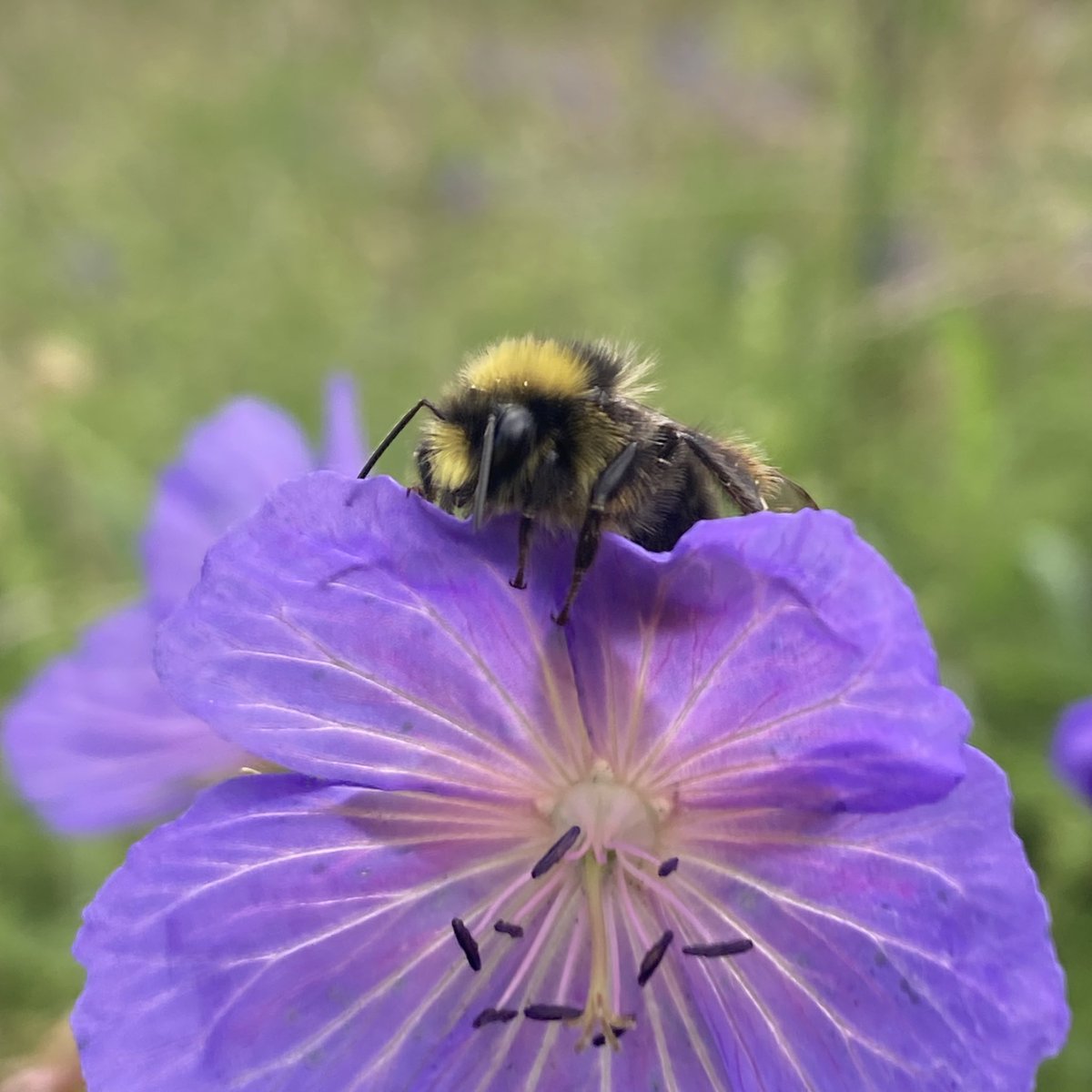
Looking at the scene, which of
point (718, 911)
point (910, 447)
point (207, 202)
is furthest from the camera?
point (207, 202)

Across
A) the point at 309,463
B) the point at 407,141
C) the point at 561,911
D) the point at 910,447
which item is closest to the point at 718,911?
the point at 561,911

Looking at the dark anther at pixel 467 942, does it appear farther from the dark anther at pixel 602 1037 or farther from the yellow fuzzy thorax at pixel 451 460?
the yellow fuzzy thorax at pixel 451 460

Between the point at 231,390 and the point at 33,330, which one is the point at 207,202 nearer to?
the point at 33,330

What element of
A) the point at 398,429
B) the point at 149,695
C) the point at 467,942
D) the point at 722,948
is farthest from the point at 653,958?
the point at 149,695

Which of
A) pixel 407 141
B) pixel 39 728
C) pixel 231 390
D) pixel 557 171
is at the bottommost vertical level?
pixel 39 728

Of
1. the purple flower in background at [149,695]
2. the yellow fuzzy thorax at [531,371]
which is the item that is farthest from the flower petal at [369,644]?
the purple flower in background at [149,695]

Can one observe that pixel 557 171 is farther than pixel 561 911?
A: Yes

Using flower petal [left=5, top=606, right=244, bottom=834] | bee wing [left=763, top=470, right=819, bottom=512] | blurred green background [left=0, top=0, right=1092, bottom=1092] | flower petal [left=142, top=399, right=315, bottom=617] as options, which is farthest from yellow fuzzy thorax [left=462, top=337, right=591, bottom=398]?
flower petal [left=5, top=606, right=244, bottom=834]
